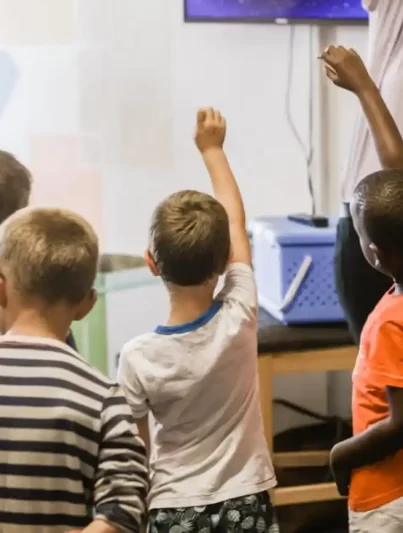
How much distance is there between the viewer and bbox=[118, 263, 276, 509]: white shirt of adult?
49.3 inches

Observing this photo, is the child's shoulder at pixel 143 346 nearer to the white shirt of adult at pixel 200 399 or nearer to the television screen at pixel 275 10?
the white shirt of adult at pixel 200 399

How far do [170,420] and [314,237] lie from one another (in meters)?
0.79

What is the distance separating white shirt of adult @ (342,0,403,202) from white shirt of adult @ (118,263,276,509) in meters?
0.38

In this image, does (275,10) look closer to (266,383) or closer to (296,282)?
(296,282)

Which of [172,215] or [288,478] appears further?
[288,478]

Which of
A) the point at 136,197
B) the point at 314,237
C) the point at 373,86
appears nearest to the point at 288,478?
the point at 314,237

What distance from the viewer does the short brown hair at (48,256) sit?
1057 millimetres

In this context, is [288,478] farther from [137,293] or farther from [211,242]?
[211,242]

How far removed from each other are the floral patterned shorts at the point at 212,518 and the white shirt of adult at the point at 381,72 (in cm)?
61

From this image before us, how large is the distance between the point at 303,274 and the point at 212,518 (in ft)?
2.60

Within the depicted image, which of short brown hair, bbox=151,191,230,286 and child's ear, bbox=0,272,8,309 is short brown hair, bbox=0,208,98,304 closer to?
child's ear, bbox=0,272,8,309

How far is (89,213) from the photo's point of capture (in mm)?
2357

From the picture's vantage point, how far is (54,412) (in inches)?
39.9

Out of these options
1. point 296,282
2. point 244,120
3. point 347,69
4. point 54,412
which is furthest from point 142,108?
point 54,412
